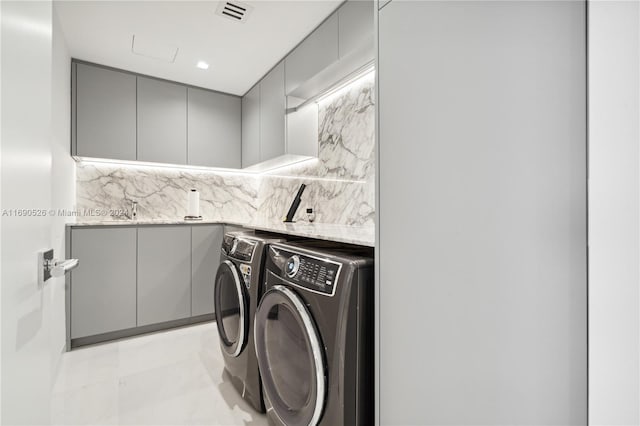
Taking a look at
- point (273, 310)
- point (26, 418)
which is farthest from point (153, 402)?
point (26, 418)

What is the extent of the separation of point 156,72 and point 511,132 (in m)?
3.29

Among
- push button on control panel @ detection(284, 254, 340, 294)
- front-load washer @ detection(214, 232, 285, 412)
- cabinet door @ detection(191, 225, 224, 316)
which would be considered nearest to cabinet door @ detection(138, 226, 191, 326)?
cabinet door @ detection(191, 225, 224, 316)

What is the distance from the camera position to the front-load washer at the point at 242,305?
5.08 feet

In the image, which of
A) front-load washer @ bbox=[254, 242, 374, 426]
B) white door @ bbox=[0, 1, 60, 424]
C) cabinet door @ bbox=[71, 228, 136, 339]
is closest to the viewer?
white door @ bbox=[0, 1, 60, 424]

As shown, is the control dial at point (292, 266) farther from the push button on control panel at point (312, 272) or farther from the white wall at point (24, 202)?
the white wall at point (24, 202)

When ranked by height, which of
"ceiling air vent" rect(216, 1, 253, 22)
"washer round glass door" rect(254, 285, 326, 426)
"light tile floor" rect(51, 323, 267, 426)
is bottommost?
"light tile floor" rect(51, 323, 267, 426)

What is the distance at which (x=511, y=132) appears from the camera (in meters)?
0.61

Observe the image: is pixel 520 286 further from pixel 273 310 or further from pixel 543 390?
pixel 273 310

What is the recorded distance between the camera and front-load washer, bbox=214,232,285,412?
1550 millimetres

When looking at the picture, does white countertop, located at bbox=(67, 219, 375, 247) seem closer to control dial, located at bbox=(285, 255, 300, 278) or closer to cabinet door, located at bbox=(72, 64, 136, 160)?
control dial, located at bbox=(285, 255, 300, 278)

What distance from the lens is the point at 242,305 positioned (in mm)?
1612

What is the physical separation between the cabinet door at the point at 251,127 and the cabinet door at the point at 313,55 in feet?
2.30

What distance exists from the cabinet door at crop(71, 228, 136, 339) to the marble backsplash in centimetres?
61

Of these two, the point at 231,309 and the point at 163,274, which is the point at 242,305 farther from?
the point at 163,274
